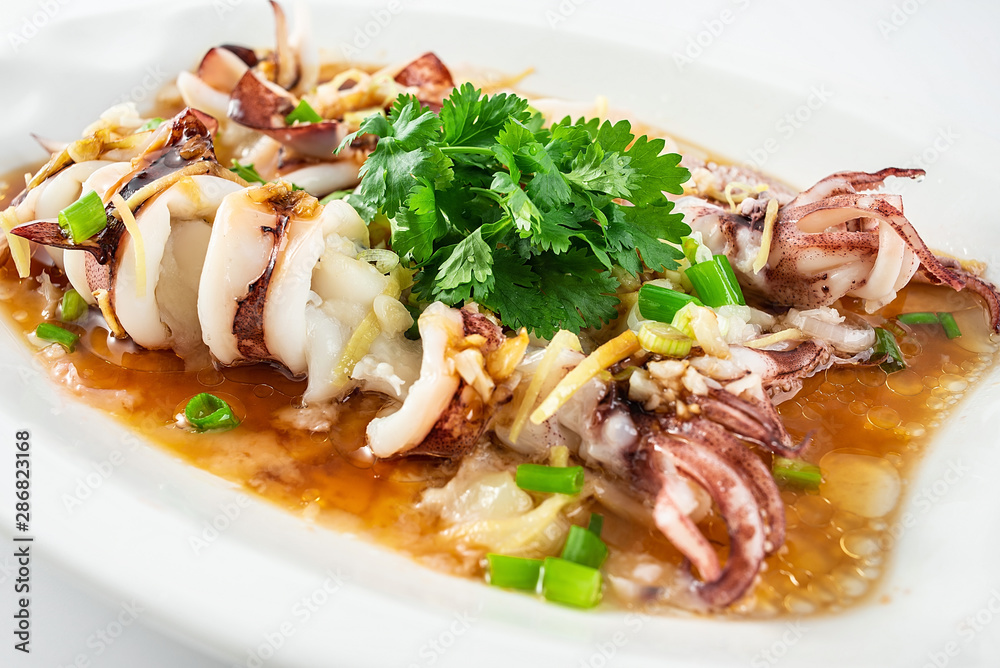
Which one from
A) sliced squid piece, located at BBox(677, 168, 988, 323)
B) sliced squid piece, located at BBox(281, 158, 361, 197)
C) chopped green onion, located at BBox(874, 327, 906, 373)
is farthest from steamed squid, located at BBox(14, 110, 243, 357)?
chopped green onion, located at BBox(874, 327, 906, 373)

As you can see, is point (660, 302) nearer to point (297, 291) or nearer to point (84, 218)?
point (297, 291)

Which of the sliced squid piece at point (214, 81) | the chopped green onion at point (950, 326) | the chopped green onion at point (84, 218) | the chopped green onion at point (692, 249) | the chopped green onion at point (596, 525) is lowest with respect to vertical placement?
the chopped green onion at point (596, 525)

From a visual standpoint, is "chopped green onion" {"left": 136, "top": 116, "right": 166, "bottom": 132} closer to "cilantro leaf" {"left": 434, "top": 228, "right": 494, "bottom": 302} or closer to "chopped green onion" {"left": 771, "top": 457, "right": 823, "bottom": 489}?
"cilantro leaf" {"left": 434, "top": 228, "right": 494, "bottom": 302}

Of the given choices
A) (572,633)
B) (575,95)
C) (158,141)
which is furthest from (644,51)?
(572,633)

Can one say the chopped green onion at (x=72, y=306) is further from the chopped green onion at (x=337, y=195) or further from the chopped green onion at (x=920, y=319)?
the chopped green onion at (x=920, y=319)

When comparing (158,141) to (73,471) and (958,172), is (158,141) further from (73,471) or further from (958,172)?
(958,172)

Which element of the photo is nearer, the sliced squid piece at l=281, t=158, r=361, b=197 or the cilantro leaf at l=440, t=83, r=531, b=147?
the cilantro leaf at l=440, t=83, r=531, b=147

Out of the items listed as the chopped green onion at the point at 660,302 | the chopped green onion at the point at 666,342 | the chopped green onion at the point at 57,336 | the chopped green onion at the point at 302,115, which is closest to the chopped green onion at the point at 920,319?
the chopped green onion at the point at 660,302
